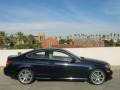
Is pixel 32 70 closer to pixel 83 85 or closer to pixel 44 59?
pixel 44 59

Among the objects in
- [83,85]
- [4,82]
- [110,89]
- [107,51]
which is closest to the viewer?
[110,89]

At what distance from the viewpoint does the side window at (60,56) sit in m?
11.5

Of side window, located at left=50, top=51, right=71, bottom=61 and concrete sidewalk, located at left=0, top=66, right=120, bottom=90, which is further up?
side window, located at left=50, top=51, right=71, bottom=61

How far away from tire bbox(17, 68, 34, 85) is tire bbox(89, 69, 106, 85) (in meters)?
2.36

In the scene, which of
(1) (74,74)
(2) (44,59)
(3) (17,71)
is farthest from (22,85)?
(1) (74,74)

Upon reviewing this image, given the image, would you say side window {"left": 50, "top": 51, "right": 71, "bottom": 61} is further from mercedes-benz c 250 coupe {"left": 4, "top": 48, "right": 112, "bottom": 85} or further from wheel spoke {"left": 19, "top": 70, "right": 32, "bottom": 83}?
wheel spoke {"left": 19, "top": 70, "right": 32, "bottom": 83}

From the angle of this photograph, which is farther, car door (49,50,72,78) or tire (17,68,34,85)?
tire (17,68,34,85)

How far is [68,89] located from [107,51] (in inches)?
344

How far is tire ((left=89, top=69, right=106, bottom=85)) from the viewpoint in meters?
11.2

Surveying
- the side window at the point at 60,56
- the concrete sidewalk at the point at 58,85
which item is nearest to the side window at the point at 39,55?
the side window at the point at 60,56

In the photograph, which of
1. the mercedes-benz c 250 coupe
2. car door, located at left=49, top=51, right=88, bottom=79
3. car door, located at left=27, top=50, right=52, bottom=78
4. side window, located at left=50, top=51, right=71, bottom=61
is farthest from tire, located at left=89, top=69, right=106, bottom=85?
car door, located at left=27, top=50, right=52, bottom=78

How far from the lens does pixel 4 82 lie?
11.9 meters

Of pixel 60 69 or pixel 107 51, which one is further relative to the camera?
pixel 107 51

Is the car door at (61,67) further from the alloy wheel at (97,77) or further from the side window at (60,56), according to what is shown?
the alloy wheel at (97,77)
